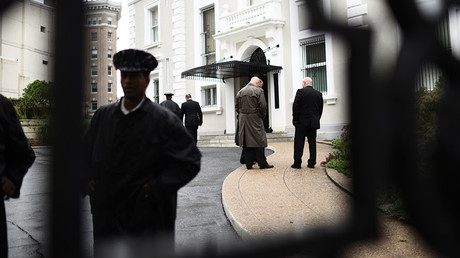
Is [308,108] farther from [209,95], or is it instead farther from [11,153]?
[209,95]

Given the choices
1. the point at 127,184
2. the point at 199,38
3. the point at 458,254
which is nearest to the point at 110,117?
the point at 127,184

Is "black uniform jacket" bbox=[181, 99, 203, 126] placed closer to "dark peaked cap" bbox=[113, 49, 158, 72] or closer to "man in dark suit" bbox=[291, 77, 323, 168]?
"man in dark suit" bbox=[291, 77, 323, 168]

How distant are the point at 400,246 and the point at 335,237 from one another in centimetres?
260

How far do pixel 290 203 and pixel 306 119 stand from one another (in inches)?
109

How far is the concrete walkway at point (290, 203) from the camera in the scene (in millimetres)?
2837

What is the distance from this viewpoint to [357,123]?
58cm

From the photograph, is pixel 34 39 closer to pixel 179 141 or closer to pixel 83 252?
pixel 83 252

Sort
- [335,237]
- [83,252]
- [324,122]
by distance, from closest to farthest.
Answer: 1. [83,252]
2. [335,237]
3. [324,122]

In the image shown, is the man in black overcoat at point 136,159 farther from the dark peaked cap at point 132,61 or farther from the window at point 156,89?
the window at point 156,89

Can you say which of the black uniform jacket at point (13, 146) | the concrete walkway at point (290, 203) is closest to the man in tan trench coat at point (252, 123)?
the concrete walkway at point (290, 203)

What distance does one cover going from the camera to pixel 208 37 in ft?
56.1

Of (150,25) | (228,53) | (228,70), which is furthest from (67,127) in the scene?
(150,25)

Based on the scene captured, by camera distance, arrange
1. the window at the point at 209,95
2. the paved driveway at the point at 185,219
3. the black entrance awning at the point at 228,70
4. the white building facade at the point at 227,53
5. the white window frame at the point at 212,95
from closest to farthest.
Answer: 1. the paved driveway at the point at 185,219
2. the white building facade at the point at 227,53
3. the black entrance awning at the point at 228,70
4. the white window frame at the point at 212,95
5. the window at the point at 209,95

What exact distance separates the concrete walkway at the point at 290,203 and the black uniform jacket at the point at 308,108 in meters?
0.83
